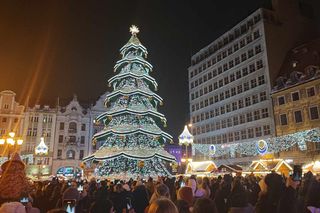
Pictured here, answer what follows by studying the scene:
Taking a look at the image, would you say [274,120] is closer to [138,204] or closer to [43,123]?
[138,204]

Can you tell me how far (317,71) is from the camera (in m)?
36.7

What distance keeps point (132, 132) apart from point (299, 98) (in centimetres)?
2600

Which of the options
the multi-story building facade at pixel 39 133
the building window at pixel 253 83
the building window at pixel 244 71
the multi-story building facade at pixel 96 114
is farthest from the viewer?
the multi-story building facade at pixel 96 114

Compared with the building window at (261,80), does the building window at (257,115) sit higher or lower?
lower

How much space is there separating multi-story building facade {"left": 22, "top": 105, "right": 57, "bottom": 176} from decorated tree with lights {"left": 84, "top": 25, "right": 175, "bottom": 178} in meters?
46.1

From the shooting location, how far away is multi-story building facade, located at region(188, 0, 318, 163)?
4484 cm

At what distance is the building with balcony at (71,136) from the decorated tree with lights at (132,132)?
46190mm

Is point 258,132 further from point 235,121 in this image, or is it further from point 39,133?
point 39,133

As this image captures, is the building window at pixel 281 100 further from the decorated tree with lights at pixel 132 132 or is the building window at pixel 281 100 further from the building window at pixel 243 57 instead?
the decorated tree with lights at pixel 132 132

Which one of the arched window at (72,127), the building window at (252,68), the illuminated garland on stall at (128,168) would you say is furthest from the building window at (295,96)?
the arched window at (72,127)

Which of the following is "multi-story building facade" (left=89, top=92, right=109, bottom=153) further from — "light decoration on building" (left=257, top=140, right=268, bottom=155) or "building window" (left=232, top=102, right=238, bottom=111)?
"light decoration on building" (left=257, top=140, right=268, bottom=155)

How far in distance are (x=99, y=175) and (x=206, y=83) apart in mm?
39351

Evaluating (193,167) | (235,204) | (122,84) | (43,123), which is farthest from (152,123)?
(43,123)

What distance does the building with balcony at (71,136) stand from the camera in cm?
6838
